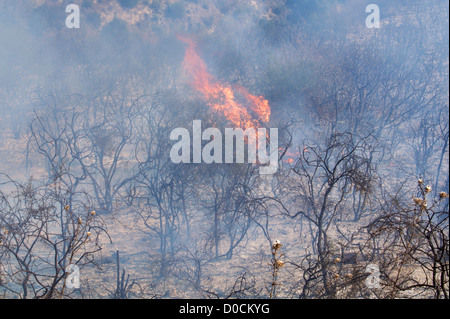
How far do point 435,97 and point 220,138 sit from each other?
39.0 feet

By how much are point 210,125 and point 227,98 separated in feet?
13.6

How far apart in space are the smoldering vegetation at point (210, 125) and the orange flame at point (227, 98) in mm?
264

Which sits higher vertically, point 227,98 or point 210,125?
point 227,98

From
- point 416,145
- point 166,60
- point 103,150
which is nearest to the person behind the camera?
point 103,150

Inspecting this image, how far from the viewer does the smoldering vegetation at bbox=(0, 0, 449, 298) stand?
1006cm

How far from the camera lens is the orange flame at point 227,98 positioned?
50.6 feet

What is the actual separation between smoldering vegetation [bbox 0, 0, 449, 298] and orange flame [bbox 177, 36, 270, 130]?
26 centimetres

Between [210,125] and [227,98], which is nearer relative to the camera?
[210,125]

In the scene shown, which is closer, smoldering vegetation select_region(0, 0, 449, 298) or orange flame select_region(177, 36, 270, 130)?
smoldering vegetation select_region(0, 0, 449, 298)

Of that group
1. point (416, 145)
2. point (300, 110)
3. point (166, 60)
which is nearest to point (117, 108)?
point (166, 60)

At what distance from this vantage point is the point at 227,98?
56.6 ft

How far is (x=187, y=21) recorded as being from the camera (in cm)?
2645

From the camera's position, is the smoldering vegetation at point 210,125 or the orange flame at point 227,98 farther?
the orange flame at point 227,98
